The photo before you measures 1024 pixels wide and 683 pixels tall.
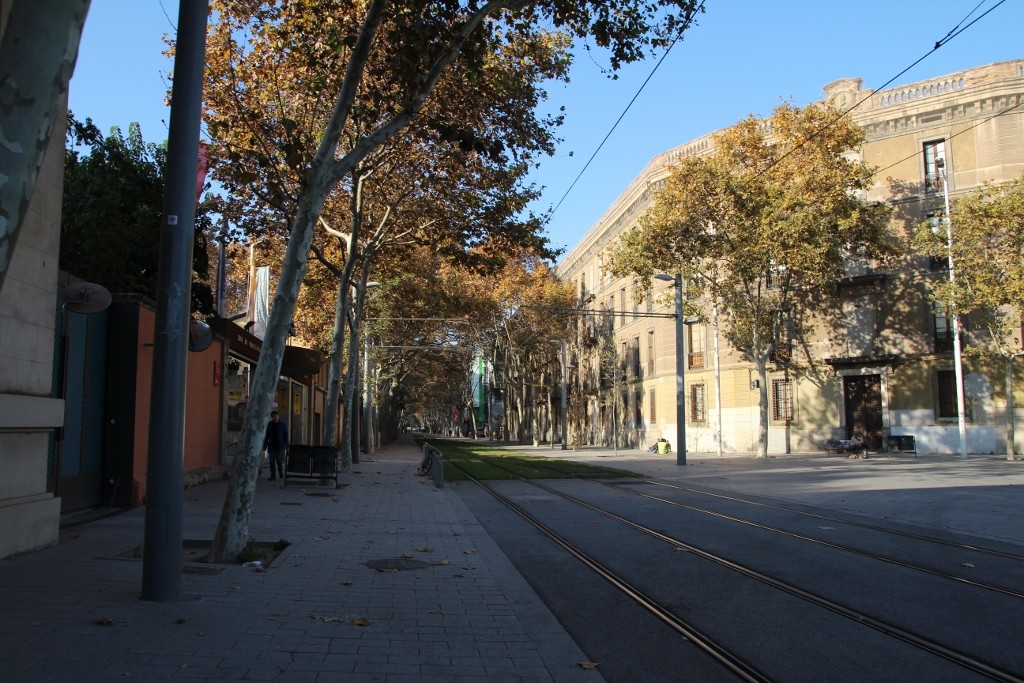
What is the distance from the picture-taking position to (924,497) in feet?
49.9

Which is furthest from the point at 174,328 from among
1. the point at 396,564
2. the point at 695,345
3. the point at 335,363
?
the point at 695,345

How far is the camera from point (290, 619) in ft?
19.1

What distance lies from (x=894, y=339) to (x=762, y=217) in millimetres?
10524

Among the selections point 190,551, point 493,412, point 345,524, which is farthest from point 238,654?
point 493,412

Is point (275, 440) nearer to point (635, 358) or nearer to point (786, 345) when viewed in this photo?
point (786, 345)

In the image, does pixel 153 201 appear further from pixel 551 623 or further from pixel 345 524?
pixel 551 623

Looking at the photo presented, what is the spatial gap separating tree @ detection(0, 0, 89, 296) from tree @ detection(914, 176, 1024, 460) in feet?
95.1

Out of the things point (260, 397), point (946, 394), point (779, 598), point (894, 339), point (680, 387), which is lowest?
point (779, 598)

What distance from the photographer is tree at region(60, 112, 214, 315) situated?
20625mm

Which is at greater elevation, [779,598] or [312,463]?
[312,463]

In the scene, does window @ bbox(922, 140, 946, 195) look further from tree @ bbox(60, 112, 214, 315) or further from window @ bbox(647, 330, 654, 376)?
tree @ bbox(60, 112, 214, 315)

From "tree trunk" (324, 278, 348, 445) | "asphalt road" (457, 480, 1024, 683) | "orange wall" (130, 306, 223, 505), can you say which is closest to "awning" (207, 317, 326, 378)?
"orange wall" (130, 306, 223, 505)

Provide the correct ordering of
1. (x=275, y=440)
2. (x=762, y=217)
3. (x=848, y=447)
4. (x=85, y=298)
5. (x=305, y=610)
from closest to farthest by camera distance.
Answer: (x=305, y=610), (x=85, y=298), (x=275, y=440), (x=762, y=217), (x=848, y=447)

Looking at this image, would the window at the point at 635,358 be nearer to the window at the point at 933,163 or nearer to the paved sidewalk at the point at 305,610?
the window at the point at 933,163
